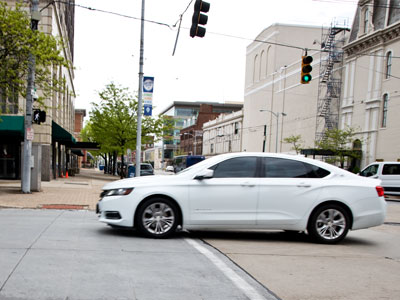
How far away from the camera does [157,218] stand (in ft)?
24.3

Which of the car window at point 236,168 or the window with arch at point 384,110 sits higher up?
the window with arch at point 384,110

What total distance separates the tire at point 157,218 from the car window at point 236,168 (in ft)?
3.43

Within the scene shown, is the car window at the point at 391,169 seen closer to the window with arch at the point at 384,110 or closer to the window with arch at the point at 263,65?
the window with arch at the point at 384,110

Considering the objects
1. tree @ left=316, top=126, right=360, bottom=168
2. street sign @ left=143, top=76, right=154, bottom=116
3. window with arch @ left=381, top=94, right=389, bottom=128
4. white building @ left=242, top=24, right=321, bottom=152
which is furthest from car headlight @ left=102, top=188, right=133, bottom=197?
white building @ left=242, top=24, right=321, bottom=152

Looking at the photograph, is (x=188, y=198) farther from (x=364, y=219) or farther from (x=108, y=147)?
(x=108, y=147)

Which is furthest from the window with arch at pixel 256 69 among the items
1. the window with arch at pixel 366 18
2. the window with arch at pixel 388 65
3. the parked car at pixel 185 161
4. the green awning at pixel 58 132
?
the green awning at pixel 58 132

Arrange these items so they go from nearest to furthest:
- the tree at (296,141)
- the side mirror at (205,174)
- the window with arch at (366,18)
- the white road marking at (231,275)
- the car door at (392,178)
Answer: the white road marking at (231,275) → the side mirror at (205,174) → the car door at (392,178) → the window with arch at (366,18) → the tree at (296,141)

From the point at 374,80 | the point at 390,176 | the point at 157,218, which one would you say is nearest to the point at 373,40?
the point at 374,80

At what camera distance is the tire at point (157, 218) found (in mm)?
7387

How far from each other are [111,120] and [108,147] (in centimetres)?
235

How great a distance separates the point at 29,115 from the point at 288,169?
11020 millimetres

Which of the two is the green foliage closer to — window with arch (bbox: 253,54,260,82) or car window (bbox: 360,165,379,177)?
car window (bbox: 360,165,379,177)

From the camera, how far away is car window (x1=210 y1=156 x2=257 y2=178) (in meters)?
7.70

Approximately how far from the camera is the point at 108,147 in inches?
1331
